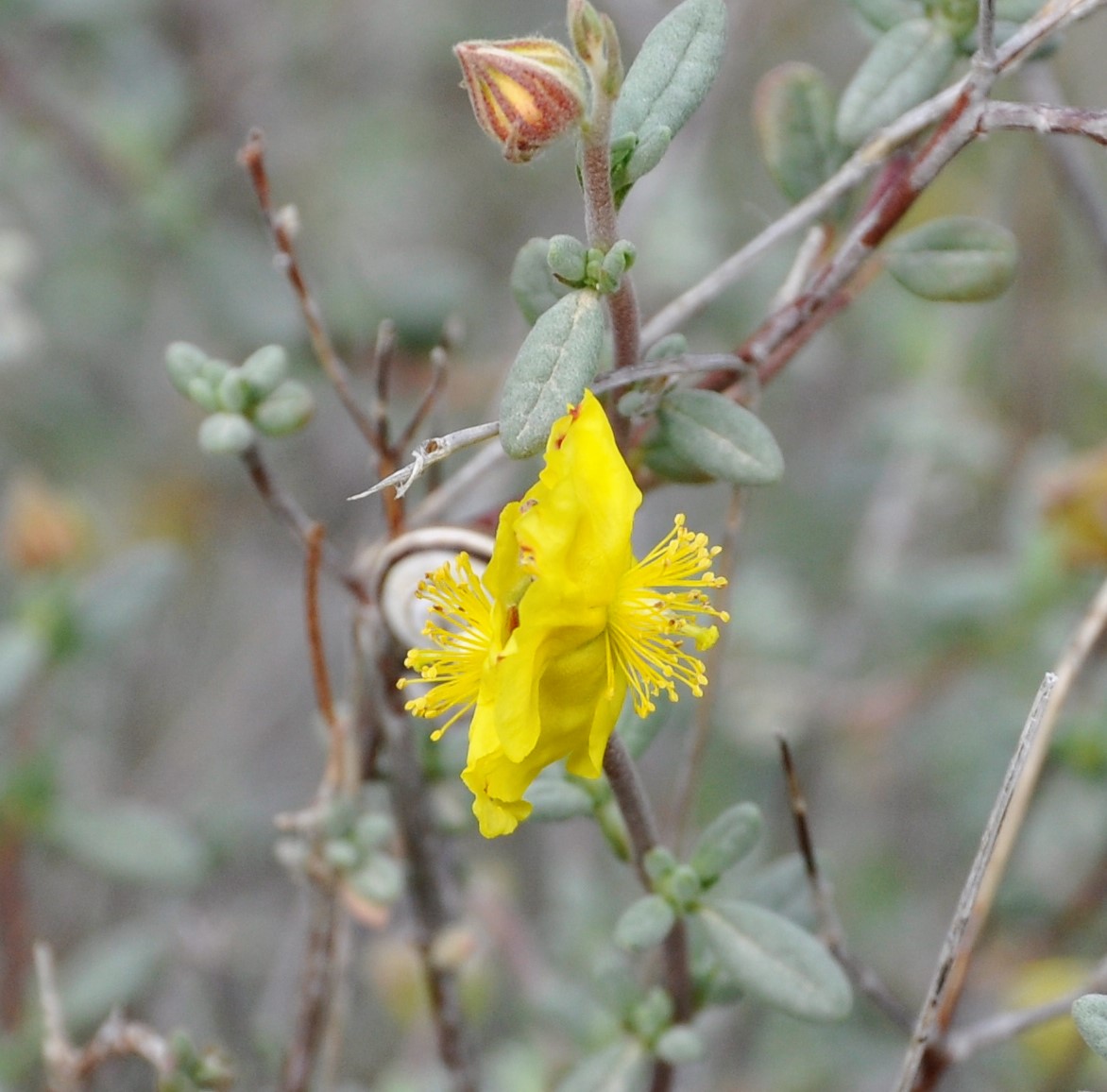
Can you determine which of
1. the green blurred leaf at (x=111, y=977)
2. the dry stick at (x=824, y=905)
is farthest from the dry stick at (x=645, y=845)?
the green blurred leaf at (x=111, y=977)

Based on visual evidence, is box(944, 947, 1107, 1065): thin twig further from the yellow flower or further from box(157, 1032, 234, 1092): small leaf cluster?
box(157, 1032, 234, 1092): small leaf cluster

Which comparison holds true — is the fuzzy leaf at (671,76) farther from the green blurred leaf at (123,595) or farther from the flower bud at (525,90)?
the green blurred leaf at (123,595)

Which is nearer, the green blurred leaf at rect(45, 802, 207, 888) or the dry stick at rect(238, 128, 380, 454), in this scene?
the dry stick at rect(238, 128, 380, 454)

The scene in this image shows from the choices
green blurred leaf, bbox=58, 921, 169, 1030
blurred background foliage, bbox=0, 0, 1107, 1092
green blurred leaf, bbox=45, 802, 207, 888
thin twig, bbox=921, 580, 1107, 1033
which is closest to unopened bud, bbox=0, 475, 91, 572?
blurred background foliage, bbox=0, 0, 1107, 1092

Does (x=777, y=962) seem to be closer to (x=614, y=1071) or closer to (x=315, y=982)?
(x=614, y=1071)

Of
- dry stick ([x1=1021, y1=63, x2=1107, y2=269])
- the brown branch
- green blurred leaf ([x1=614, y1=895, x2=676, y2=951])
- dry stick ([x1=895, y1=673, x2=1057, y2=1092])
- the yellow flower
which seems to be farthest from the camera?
dry stick ([x1=1021, y1=63, x2=1107, y2=269])

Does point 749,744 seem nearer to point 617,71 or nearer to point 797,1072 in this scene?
Answer: point 797,1072

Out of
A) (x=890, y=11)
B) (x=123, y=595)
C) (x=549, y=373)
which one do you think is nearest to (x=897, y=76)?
(x=890, y=11)

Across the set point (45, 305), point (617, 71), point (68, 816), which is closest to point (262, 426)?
point (617, 71)
